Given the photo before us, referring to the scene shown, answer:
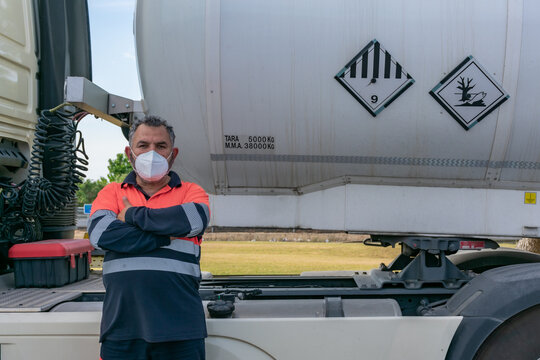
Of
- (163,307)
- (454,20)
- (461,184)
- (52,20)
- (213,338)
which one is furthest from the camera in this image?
(52,20)

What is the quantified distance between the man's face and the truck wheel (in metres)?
2.16

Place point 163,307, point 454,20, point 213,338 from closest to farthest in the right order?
point 163,307 < point 213,338 < point 454,20

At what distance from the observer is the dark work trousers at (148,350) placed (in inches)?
84.7

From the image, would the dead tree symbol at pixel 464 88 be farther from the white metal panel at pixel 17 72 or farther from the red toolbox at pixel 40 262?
the white metal panel at pixel 17 72

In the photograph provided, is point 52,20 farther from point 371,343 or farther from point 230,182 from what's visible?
point 371,343

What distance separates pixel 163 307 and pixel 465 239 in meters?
2.24

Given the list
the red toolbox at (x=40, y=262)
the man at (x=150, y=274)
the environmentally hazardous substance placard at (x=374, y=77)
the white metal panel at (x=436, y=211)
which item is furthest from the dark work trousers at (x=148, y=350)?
the environmentally hazardous substance placard at (x=374, y=77)

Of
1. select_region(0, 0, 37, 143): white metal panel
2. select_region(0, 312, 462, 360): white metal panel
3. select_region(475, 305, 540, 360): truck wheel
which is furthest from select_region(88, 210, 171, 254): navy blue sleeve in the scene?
select_region(475, 305, 540, 360): truck wheel

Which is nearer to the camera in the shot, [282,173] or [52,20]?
[282,173]

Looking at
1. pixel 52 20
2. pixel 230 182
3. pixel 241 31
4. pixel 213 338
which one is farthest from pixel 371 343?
pixel 52 20

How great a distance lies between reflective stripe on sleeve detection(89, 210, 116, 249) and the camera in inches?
84.6

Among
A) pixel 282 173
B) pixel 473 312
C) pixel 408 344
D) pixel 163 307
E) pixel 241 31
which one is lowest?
pixel 408 344

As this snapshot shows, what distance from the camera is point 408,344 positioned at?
265 centimetres

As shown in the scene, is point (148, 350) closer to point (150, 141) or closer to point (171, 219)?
point (171, 219)
